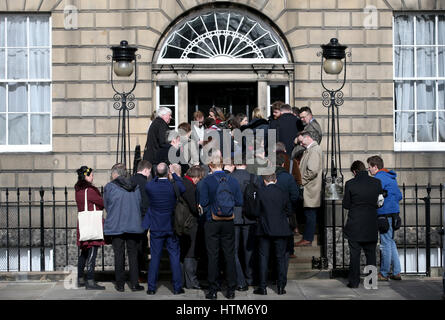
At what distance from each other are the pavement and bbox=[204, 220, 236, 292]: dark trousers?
0.96 ft

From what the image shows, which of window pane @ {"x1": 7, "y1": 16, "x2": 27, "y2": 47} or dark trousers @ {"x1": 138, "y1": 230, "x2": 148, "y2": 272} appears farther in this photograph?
window pane @ {"x1": 7, "y1": 16, "x2": 27, "y2": 47}

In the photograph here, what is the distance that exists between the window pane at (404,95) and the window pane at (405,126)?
0.15 meters

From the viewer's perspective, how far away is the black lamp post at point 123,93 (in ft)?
48.7

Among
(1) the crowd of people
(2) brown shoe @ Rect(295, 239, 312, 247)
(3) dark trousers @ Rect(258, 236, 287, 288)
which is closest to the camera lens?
(1) the crowd of people

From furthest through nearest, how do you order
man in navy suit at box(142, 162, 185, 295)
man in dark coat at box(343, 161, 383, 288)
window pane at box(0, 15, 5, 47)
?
window pane at box(0, 15, 5, 47)
man in dark coat at box(343, 161, 383, 288)
man in navy suit at box(142, 162, 185, 295)

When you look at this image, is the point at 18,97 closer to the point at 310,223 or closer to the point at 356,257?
the point at 310,223

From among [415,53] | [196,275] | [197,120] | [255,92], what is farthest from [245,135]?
[415,53]

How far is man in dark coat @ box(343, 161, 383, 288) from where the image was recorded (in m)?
11.8

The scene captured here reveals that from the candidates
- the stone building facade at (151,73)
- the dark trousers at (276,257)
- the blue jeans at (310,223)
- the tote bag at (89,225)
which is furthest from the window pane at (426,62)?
the tote bag at (89,225)

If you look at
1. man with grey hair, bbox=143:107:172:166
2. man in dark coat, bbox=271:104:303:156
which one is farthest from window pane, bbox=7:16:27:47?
man in dark coat, bbox=271:104:303:156

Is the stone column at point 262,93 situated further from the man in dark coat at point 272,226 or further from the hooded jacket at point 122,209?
the hooded jacket at point 122,209

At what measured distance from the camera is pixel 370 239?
38.9ft

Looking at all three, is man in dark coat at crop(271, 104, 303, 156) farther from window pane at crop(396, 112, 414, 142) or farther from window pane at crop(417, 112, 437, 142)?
window pane at crop(417, 112, 437, 142)

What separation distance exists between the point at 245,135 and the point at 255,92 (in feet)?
14.2
